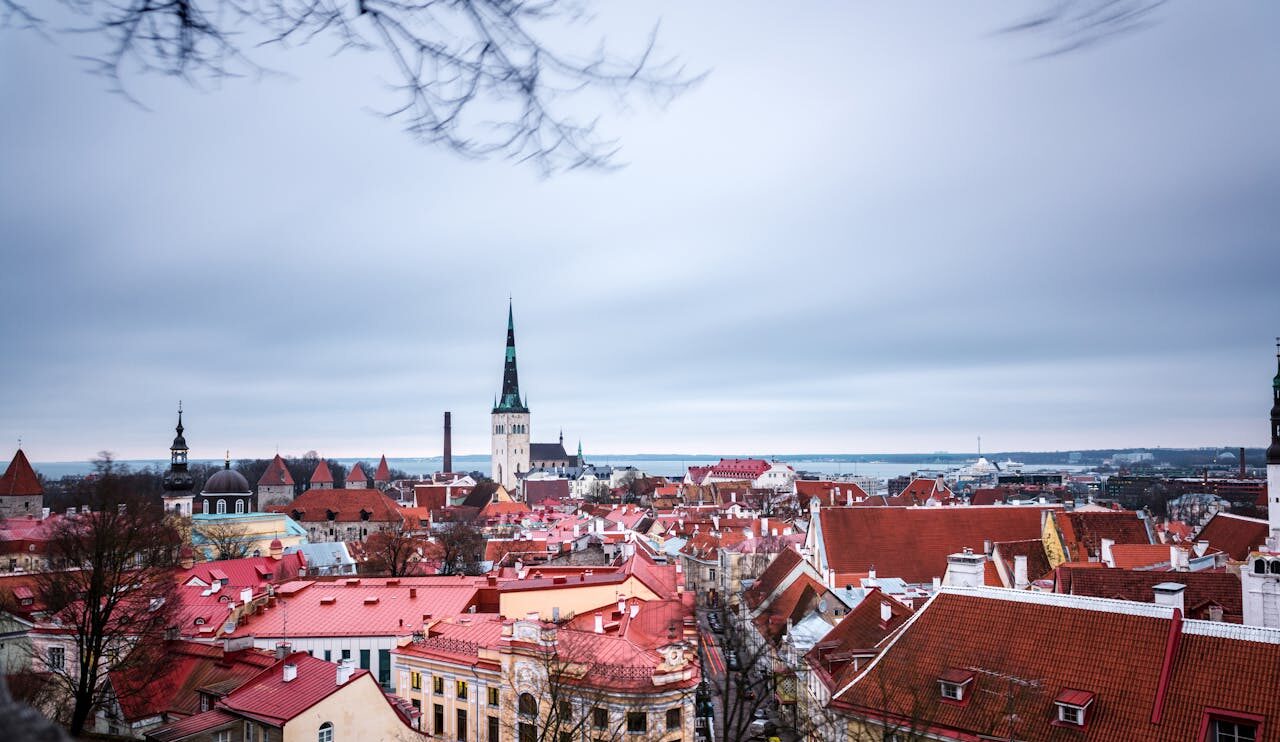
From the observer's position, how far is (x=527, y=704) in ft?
74.6

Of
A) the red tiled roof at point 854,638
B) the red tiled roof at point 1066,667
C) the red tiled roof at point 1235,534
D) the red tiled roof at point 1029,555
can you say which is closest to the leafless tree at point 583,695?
the red tiled roof at point 854,638

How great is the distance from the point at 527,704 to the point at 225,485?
63.9 m

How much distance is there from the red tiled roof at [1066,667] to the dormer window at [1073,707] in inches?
7.0

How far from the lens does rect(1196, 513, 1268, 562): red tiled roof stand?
38125mm

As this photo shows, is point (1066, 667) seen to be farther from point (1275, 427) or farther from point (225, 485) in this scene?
point (225, 485)

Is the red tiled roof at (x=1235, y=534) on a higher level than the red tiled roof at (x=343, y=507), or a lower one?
higher

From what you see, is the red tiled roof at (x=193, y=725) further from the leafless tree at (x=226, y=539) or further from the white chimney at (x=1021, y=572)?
the leafless tree at (x=226, y=539)

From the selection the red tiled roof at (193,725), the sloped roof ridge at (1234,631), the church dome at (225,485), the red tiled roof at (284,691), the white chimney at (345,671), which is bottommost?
the red tiled roof at (193,725)

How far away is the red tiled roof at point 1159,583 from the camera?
22641 millimetres

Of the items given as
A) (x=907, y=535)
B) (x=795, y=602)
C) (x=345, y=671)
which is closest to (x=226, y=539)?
(x=795, y=602)

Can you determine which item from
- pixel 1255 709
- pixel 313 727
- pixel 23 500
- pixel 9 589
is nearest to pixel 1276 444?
pixel 1255 709

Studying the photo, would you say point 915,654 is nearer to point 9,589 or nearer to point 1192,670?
point 1192,670

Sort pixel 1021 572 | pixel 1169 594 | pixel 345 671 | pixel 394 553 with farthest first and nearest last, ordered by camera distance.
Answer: pixel 394 553 < pixel 1021 572 < pixel 345 671 < pixel 1169 594

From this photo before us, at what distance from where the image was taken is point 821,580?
37.8 meters
